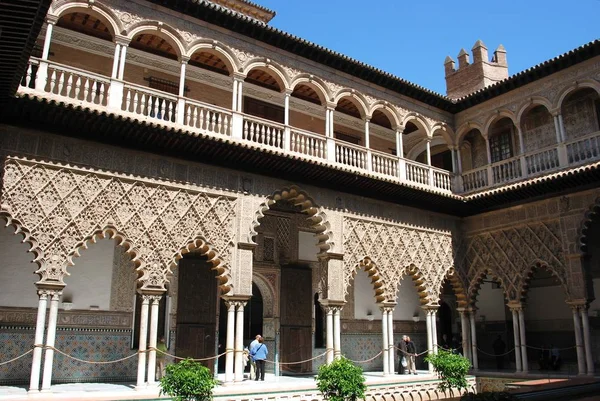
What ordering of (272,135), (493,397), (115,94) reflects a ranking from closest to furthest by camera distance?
1. (493,397)
2. (115,94)
3. (272,135)

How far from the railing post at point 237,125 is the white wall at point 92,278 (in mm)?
3280

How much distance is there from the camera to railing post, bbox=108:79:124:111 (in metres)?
9.34

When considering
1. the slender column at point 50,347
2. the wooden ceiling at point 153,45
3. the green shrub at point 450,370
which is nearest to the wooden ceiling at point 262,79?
the wooden ceiling at point 153,45

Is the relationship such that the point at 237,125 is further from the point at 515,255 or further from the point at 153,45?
the point at 515,255

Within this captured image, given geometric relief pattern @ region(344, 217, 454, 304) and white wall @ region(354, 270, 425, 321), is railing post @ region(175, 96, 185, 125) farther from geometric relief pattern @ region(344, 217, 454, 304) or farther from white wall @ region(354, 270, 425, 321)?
white wall @ region(354, 270, 425, 321)

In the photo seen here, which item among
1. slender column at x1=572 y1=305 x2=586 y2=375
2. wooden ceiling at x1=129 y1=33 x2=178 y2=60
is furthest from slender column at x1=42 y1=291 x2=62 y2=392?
slender column at x1=572 y1=305 x2=586 y2=375

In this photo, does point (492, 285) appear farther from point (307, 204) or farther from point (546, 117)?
point (307, 204)

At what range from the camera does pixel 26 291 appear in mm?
9922

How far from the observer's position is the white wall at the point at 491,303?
15.4 metres

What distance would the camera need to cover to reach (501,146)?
14562 millimetres

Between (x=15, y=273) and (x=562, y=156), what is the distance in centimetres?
1121

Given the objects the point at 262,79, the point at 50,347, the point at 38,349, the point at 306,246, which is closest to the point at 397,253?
the point at 306,246

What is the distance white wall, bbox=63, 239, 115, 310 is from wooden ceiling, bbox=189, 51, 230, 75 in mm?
4278

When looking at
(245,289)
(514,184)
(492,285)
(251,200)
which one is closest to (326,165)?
(251,200)
